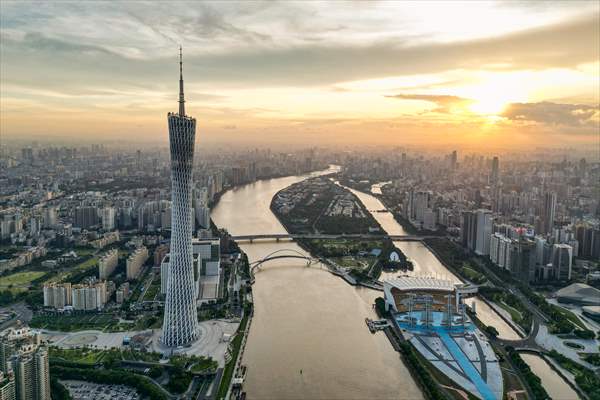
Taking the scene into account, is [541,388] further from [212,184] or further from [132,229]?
[212,184]

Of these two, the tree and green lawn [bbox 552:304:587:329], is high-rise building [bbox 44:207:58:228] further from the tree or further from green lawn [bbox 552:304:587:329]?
green lawn [bbox 552:304:587:329]

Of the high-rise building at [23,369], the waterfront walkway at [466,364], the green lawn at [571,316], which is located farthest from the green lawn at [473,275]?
the high-rise building at [23,369]

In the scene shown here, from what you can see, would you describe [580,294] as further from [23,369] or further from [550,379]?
[23,369]

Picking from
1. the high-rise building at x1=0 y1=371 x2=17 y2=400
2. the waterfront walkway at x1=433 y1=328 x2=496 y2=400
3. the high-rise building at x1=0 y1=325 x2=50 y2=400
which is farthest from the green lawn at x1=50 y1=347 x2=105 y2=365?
the waterfront walkway at x1=433 y1=328 x2=496 y2=400

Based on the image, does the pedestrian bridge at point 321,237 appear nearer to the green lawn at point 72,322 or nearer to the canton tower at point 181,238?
the green lawn at point 72,322

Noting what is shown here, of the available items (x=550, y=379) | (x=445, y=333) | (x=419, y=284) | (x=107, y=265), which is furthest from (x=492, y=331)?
(x=107, y=265)
